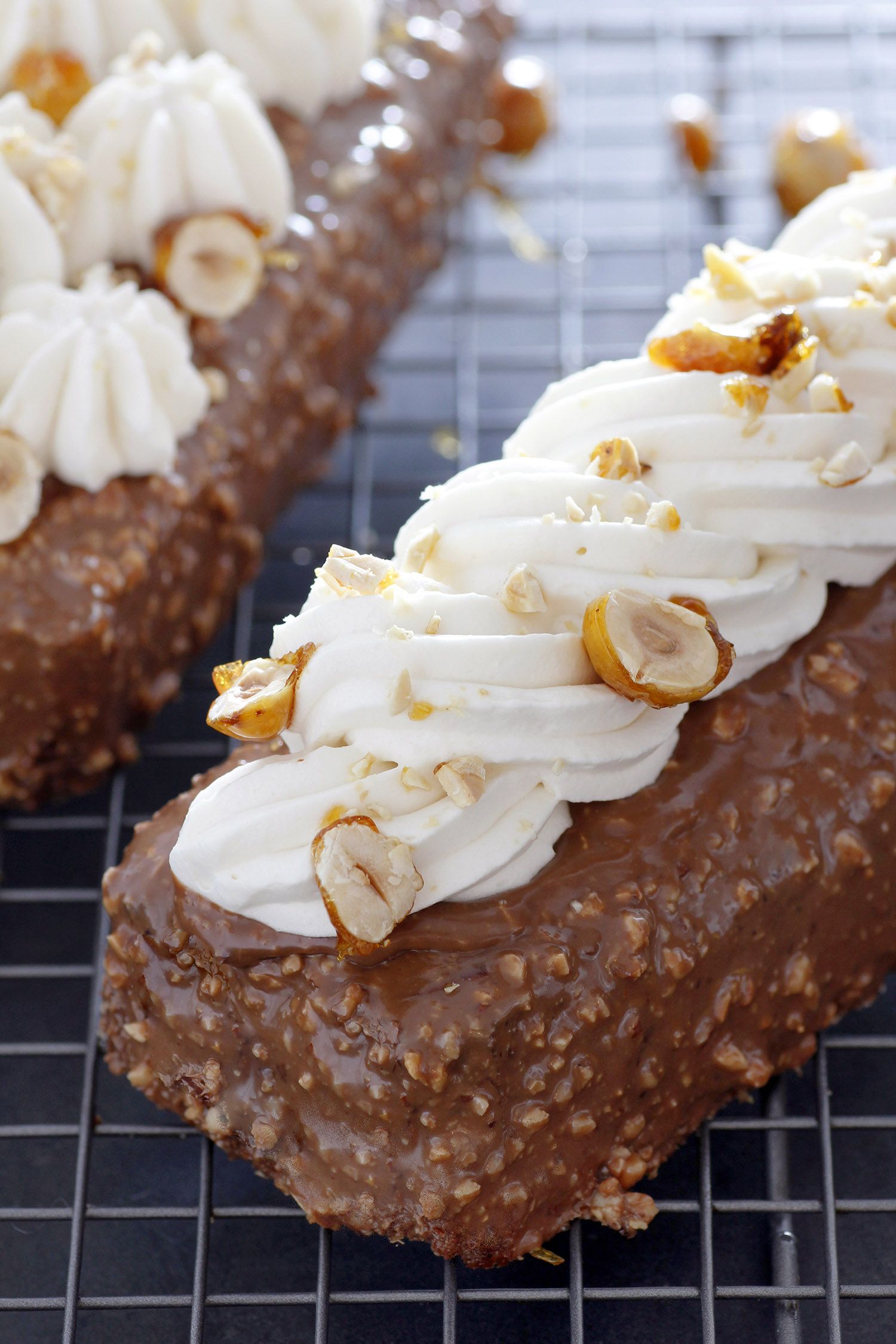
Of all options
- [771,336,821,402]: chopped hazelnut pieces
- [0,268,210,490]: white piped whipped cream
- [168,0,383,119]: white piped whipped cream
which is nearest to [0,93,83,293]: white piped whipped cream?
[0,268,210,490]: white piped whipped cream

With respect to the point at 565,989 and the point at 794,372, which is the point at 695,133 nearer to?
the point at 794,372

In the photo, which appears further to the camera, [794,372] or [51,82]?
[51,82]

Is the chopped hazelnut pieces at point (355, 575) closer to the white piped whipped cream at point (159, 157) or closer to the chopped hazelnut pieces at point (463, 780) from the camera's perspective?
the chopped hazelnut pieces at point (463, 780)

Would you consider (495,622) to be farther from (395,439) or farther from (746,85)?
(746,85)

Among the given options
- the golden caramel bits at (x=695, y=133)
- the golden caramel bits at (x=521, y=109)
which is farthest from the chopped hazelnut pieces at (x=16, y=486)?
the golden caramel bits at (x=695, y=133)

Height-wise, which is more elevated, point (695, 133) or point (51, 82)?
point (695, 133)

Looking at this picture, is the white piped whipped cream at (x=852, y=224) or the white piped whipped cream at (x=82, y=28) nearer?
the white piped whipped cream at (x=852, y=224)

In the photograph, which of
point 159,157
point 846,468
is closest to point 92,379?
point 159,157
